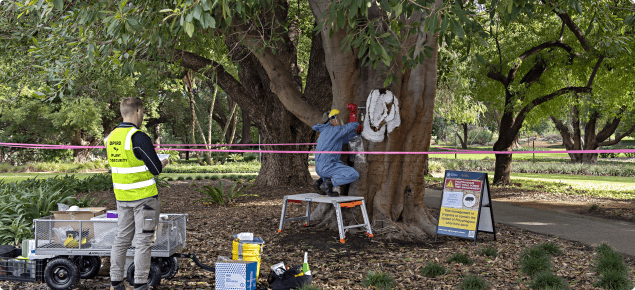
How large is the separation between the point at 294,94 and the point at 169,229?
4795mm

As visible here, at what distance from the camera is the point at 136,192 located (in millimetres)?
4125

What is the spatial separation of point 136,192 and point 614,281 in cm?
450

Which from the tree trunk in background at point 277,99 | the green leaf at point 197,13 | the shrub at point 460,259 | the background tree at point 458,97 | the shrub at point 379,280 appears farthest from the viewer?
the background tree at point 458,97

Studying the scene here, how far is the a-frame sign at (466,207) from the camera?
6.53 m

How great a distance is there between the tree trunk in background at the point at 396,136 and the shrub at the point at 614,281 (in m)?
2.69

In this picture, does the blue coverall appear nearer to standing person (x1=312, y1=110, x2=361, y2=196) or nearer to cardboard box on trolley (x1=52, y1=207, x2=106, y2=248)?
standing person (x1=312, y1=110, x2=361, y2=196)

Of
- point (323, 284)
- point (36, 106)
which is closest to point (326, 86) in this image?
point (323, 284)

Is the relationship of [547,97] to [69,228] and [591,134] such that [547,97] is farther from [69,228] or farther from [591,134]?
[591,134]

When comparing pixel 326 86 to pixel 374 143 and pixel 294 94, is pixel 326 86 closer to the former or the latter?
pixel 294 94

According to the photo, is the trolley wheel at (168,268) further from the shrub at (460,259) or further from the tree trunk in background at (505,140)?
the tree trunk in background at (505,140)

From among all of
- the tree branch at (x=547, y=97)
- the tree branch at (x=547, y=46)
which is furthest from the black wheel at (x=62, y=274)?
the tree branch at (x=547, y=97)

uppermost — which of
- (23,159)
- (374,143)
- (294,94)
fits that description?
(294,94)

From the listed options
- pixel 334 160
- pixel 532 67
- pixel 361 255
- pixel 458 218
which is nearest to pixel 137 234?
pixel 361 255

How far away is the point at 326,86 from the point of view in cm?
1130
